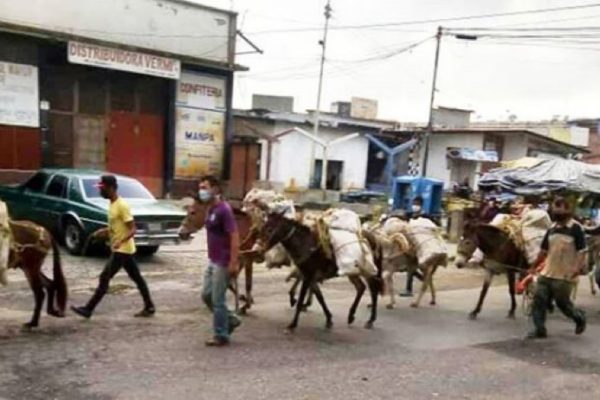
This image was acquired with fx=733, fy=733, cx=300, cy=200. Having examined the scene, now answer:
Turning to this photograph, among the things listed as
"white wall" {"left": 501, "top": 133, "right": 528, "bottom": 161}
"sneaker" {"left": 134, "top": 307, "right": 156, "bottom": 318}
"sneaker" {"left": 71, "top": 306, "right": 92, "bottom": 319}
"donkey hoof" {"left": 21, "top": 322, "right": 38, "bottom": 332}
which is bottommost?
"sneaker" {"left": 134, "top": 307, "right": 156, "bottom": 318}

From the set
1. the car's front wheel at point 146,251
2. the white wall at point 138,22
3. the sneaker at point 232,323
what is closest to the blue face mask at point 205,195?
the sneaker at point 232,323

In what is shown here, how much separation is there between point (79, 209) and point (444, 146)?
82.3 ft

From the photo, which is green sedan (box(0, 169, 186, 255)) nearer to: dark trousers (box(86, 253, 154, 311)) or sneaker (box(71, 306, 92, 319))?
dark trousers (box(86, 253, 154, 311))

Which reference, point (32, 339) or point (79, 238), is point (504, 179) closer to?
point (79, 238)

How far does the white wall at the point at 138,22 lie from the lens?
2045 centimetres

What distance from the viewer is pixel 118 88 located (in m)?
22.8

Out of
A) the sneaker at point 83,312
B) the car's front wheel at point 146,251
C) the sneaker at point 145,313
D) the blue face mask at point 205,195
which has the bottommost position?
the car's front wheel at point 146,251

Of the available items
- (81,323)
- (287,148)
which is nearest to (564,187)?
(81,323)

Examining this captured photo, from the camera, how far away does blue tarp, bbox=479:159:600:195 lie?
42.3ft

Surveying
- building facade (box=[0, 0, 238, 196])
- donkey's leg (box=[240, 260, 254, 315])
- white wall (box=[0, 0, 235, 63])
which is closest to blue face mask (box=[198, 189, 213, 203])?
donkey's leg (box=[240, 260, 254, 315])

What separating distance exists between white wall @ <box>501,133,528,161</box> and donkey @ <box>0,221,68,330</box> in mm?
29390

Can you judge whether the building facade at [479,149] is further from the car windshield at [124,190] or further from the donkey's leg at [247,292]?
the donkey's leg at [247,292]

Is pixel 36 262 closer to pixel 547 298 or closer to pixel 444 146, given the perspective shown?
pixel 547 298

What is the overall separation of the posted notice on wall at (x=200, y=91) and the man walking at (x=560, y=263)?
1667 cm
